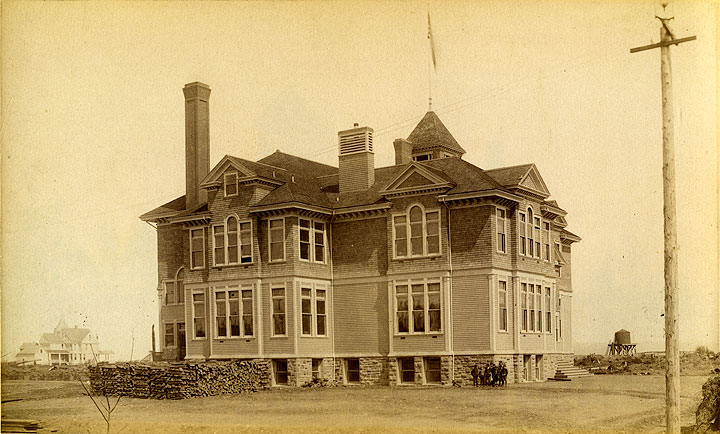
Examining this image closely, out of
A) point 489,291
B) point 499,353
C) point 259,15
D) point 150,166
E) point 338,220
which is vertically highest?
point 259,15

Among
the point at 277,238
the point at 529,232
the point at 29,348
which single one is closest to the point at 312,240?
the point at 277,238

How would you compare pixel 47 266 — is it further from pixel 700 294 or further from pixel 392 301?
pixel 700 294

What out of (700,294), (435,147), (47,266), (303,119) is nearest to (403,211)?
(435,147)

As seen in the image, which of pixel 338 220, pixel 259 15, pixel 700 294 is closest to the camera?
pixel 700 294

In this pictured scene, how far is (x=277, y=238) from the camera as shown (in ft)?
84.6

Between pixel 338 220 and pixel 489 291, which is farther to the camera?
pixel 338 220

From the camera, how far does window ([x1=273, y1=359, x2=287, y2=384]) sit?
83.6 ft

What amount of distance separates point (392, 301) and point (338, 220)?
3105 mm

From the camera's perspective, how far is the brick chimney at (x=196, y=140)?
2323cm

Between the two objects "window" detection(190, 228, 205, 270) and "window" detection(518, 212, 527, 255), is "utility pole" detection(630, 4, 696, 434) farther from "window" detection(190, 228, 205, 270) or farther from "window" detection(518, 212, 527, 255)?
"window" detection(190, 228, 205, 270)

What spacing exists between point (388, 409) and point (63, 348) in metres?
9.17

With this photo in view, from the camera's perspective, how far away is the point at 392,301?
23922 millimetres

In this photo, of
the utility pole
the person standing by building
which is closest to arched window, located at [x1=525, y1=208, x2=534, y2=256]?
the person standing by building

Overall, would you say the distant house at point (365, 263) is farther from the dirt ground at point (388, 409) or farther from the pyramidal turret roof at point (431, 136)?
the dirt ground at point (388, 409)
